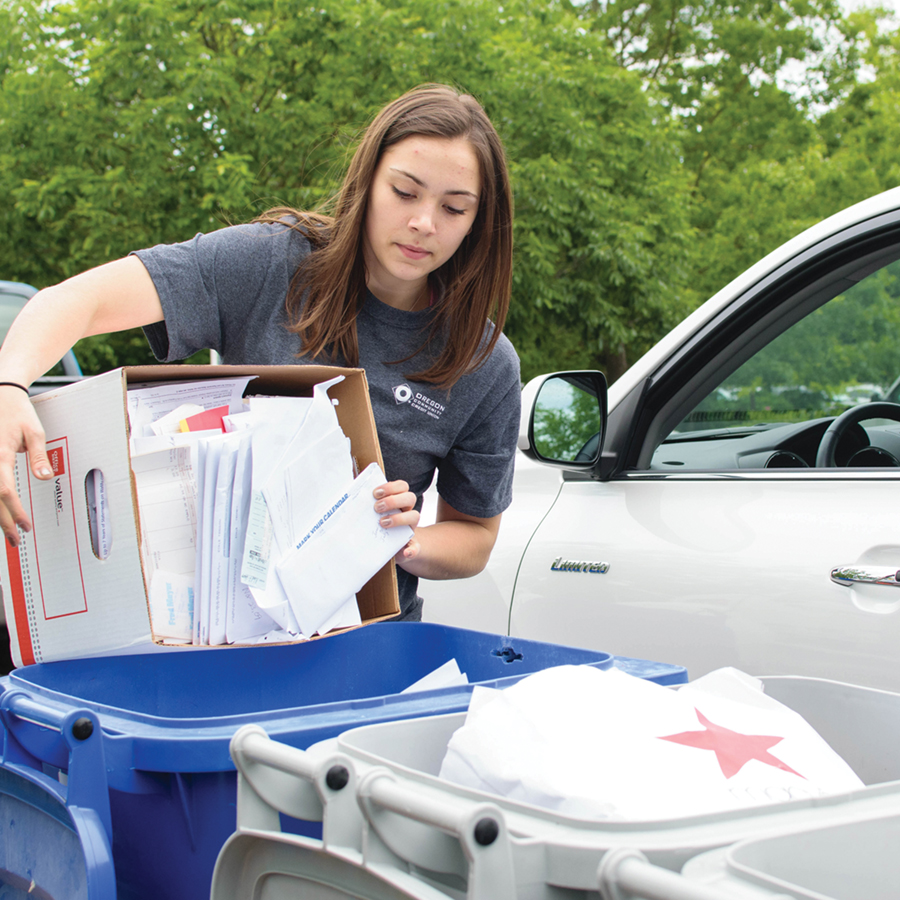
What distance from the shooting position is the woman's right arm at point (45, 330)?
133cm

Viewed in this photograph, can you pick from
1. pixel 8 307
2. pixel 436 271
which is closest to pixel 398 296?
pixel 436 271

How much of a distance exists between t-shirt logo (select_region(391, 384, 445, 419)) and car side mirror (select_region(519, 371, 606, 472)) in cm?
62

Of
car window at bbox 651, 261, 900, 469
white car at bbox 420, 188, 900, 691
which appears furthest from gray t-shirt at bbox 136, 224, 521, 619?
car window at bbox 651, 261, 900, 469

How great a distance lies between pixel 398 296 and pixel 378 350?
0.41 ft

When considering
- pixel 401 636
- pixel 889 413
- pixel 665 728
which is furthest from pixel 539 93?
pixel 665 728

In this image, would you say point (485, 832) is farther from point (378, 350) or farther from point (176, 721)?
point (378, 350)

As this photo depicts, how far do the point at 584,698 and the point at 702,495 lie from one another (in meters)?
1.31

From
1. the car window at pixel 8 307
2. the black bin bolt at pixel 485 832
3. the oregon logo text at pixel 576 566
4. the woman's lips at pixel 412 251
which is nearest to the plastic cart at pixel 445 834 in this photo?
the black bin bolt at pixel 485 832

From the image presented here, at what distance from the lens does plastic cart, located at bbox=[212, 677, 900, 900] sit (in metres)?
0.84

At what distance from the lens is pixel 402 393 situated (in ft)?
6.17

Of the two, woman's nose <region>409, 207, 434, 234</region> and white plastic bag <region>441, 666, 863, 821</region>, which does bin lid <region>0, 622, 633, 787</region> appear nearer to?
white plastic bag <region>441, 666, 863, 821</region>

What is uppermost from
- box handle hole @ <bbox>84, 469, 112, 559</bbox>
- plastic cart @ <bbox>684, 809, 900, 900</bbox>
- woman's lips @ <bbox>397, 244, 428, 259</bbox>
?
woman's lips @ <bbox>397, 244, 428, 259</bbox>

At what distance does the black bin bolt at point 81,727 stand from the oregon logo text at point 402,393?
0.88 meters

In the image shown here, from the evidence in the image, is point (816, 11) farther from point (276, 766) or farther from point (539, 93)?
point (276, 766)
